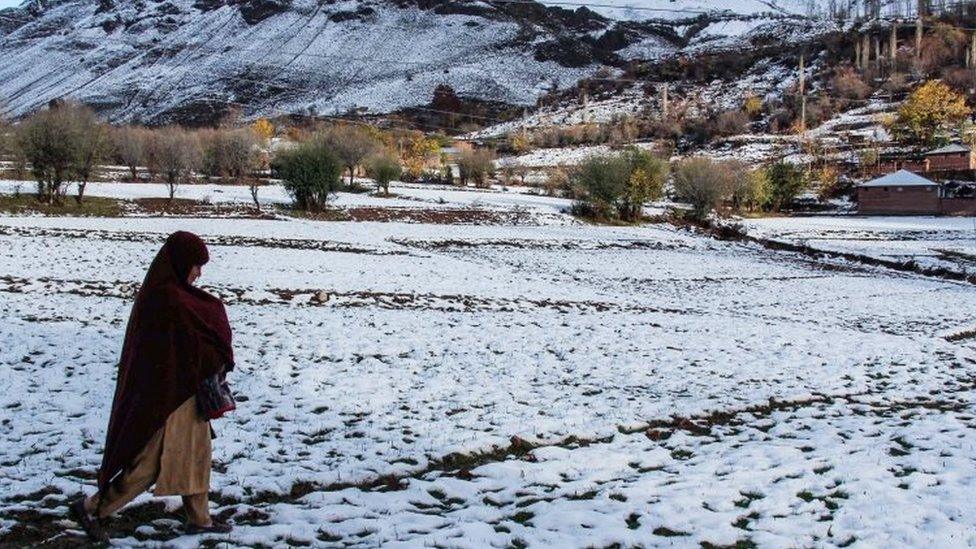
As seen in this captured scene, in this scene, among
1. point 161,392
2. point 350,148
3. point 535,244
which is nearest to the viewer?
point 161,392

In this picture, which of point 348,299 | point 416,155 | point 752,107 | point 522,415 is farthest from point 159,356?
point 752,107

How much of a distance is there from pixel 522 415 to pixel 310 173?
4833cm

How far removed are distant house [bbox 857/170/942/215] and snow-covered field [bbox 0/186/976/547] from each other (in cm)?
6638

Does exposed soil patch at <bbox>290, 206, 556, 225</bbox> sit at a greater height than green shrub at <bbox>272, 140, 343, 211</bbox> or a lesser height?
lesser

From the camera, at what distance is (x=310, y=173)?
55094 millimetres

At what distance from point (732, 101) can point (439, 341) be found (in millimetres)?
188147

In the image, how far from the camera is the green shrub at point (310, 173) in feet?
181

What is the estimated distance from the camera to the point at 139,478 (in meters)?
5.49

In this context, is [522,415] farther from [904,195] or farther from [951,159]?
[951,159]

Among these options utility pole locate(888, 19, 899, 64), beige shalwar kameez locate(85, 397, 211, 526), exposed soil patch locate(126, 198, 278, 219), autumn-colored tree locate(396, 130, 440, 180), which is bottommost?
beige shalwar kameez locate(85, 397, 211, 526)

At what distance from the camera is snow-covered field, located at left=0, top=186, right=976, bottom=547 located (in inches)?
247

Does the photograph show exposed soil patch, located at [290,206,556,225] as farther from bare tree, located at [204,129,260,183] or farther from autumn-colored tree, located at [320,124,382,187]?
bare tree, located at [204,129,260,183]

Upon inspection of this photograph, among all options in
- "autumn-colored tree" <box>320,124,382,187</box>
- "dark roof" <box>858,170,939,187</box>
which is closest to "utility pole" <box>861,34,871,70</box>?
"dark roof" <box>858,170,939,187</box>

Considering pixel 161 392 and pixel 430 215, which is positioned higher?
pixel 430 215
